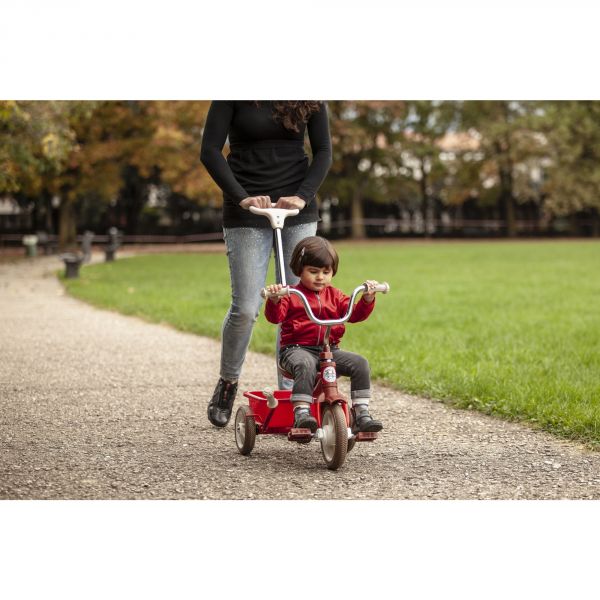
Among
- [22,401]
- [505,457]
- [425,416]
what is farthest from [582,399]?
[22,401]

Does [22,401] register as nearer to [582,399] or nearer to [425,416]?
[425,416]

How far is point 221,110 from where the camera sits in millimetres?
4395

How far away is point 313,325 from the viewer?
411 cm

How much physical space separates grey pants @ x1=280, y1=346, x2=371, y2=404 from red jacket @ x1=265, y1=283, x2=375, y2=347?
0.16 feet

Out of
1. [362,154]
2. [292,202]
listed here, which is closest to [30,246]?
[362,154]

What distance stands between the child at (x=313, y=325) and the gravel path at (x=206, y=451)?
1.05 ft

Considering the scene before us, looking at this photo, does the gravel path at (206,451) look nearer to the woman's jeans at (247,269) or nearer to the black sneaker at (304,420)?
the black sneaker at (304,420)

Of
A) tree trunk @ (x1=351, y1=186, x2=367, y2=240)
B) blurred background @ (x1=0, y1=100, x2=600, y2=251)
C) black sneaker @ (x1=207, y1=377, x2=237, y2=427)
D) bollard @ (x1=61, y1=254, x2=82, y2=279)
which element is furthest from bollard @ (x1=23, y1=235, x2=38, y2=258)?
black sneaker @ (x1=207, y1=377, x2=237, y2=427)

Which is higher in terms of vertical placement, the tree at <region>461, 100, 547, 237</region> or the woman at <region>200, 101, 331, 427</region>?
the tree at <region>461, 100, 547, 237</region>

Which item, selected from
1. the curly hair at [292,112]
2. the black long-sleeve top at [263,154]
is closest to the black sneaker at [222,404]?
the black long-sleeve top at [263,154]

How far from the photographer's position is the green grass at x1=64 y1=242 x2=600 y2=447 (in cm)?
550

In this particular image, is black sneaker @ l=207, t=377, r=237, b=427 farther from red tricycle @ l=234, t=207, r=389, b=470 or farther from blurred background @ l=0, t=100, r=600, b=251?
blurred background @ l=0, t=100, r=600, b=251

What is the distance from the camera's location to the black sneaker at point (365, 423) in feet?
13.0

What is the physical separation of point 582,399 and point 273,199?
2.11m
